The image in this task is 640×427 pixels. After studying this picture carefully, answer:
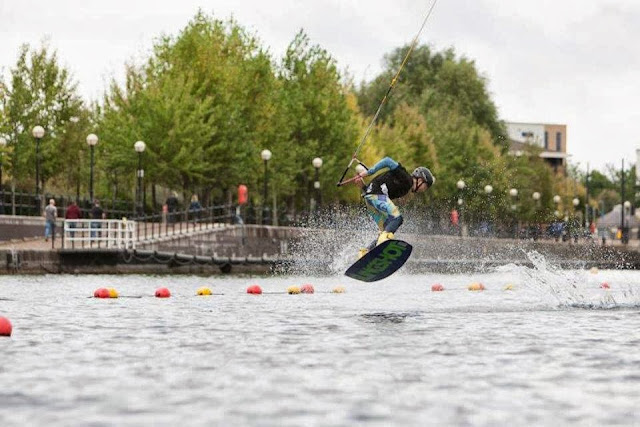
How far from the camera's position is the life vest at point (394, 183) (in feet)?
67.4

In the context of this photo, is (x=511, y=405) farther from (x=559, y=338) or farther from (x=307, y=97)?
(x=307, y=97)

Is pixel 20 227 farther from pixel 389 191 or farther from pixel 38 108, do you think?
pixel 389 191

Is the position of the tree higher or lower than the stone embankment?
higher

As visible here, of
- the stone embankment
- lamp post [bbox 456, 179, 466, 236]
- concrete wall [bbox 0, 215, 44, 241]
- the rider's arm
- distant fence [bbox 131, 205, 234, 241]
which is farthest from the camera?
lamp post [bbox 456, 179, 466, 236]

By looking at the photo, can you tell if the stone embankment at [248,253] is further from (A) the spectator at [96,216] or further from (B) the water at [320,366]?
(B) the water at [320,366]

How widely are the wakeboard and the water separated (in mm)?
1243

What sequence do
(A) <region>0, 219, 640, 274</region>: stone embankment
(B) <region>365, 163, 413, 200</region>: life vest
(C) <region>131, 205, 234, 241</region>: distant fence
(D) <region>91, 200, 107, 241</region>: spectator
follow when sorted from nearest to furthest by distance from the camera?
1. (B) <region>365, 163, 413, 200</region>: life vest
2. (A) <region>0, 219, 640, 274</region>: stone embankment
3. (D) <region>91, 200, 107, 241</region>: spectator
4. (C) <region>131, 205, 234, 241</region>: distant fence

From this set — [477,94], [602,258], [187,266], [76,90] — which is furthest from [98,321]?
[477,94]

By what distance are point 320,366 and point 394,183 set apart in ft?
33.8

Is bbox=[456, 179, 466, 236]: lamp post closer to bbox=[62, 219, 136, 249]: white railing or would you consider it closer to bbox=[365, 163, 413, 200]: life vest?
bbox=[62, 219, 136, 249]: white railing

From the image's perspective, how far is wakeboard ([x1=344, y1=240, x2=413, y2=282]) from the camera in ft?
66.9

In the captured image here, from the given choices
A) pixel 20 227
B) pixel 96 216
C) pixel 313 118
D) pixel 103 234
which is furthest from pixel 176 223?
pixel 313 118

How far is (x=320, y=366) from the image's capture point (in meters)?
10.5

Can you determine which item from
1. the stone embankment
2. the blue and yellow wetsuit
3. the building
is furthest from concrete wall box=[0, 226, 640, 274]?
the building
